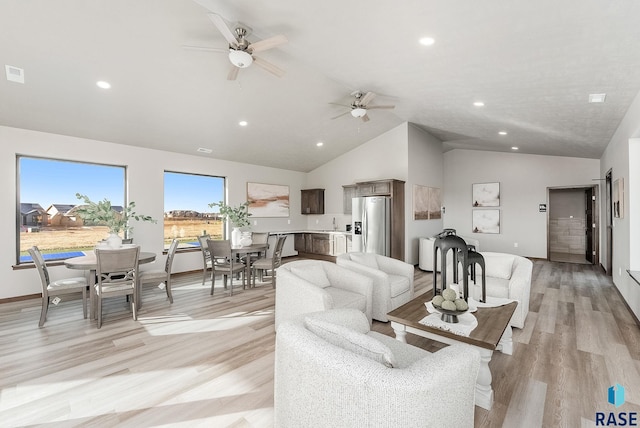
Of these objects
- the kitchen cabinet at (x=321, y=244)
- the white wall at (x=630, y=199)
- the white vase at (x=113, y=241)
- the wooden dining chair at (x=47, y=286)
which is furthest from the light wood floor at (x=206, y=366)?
the kitchen cabinet at (x=321, y=244)

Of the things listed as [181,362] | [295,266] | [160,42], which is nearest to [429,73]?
[295,266]

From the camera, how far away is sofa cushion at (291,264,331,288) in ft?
10.6

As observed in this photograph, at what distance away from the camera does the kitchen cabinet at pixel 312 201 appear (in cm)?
858

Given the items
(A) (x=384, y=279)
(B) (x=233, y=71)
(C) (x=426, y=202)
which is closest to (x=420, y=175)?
(C) (x=426, y=202)

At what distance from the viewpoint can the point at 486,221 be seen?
829 centimetres

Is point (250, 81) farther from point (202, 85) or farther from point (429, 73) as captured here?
point (429, 73)

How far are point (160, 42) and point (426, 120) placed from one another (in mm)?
4959

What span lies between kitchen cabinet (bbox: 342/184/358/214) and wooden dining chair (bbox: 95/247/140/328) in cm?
528

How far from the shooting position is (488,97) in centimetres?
399

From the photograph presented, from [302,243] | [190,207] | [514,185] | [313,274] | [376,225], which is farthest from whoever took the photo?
[302,243]

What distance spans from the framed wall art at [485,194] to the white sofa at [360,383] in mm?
7951

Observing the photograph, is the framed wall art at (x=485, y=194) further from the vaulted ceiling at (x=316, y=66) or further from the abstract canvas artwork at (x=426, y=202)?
the vaulted ceiling at (x=316, y=66)

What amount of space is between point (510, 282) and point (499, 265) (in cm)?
60

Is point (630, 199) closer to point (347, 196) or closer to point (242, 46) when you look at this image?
point (242, 46)
